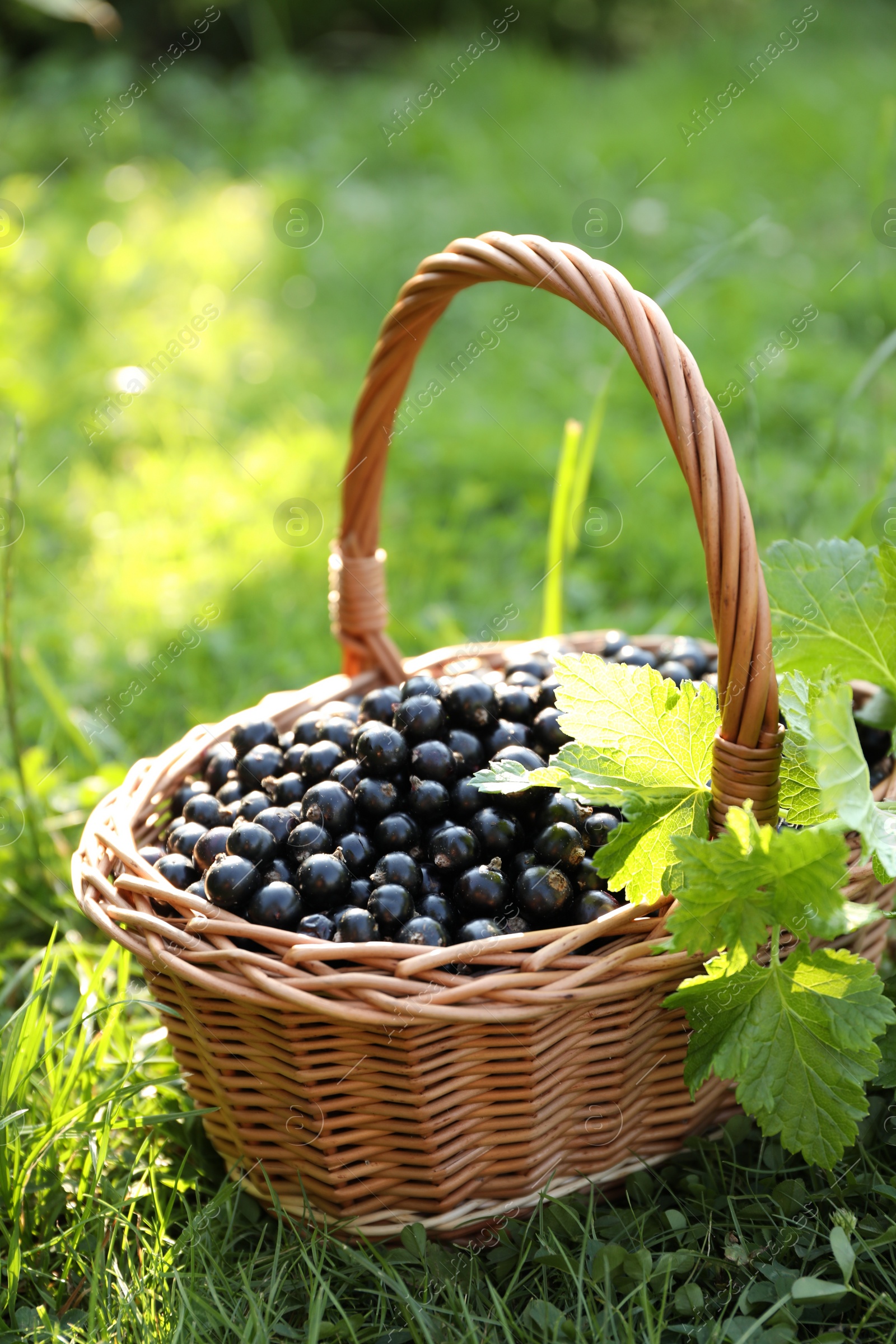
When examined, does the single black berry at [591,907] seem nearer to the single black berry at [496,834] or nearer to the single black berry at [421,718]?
the single black berry at [496,834]

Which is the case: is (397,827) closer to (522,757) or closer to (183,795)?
(522,757)

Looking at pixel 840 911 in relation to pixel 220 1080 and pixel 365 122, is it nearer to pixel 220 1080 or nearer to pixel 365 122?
pixel 220 1080

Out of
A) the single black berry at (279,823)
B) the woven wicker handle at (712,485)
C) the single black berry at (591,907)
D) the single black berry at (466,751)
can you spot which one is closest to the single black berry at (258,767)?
the single black berry at (279,823)

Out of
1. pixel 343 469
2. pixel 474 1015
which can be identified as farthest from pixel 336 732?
pixel 343 469

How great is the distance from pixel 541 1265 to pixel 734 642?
67 cm

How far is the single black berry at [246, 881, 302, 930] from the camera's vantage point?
3.56 feet

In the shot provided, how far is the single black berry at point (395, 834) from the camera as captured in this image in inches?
46.3

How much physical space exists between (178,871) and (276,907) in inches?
6.3

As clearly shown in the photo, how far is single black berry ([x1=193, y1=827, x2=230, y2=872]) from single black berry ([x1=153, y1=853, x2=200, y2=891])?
0.05 ft

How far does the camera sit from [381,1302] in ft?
3.44

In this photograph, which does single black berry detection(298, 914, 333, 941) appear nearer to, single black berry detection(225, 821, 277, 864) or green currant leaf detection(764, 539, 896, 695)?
single black berry detection(225, 821, 277, 864)

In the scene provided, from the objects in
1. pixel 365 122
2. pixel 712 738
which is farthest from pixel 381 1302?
pixel 365 122

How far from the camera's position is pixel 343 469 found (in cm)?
248

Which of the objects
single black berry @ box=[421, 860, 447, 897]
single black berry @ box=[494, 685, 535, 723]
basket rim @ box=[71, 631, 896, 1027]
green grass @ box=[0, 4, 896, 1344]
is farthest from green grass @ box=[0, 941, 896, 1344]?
single black berry @ box=[494, 685, 535, 723]
